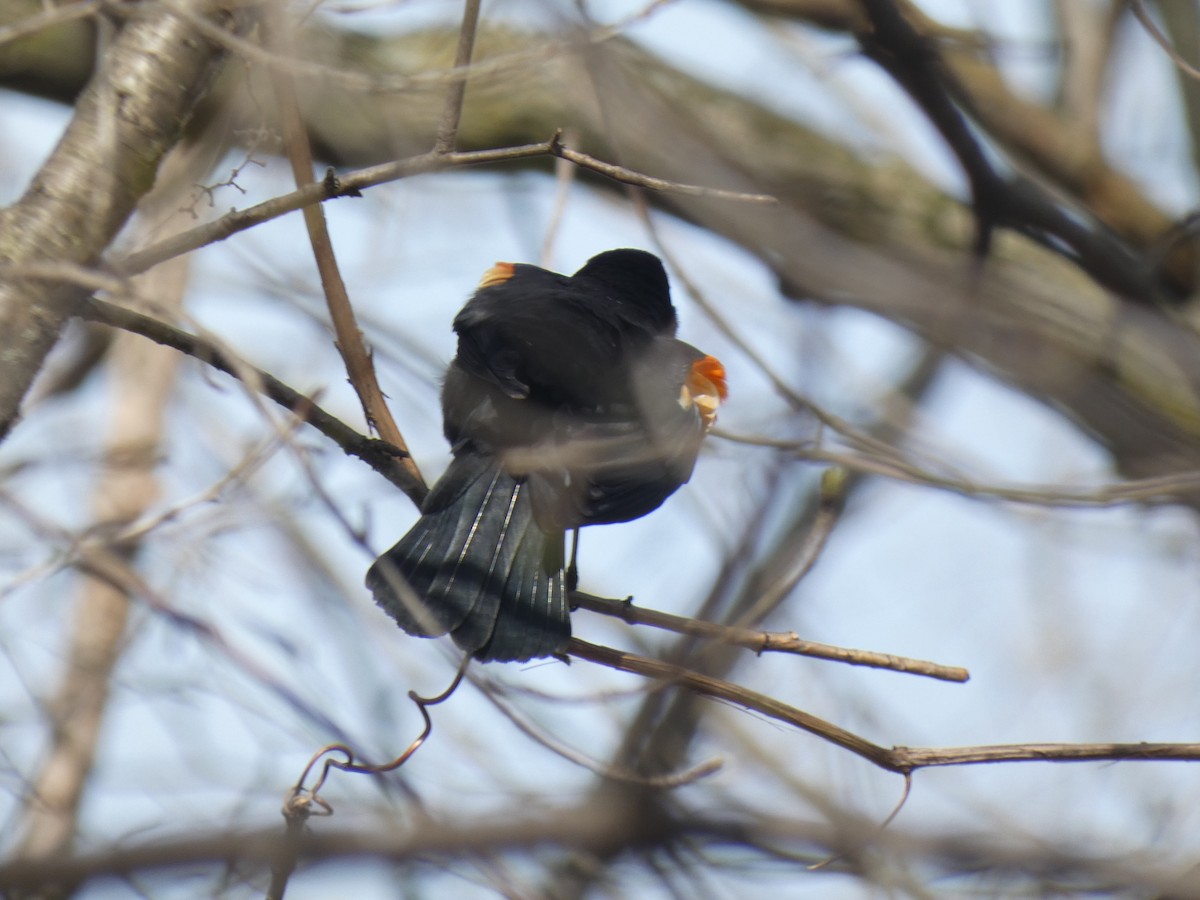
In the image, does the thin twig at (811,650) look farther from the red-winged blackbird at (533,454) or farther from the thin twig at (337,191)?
the thin twig at (337,191)

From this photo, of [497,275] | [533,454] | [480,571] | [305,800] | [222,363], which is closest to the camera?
[305,800]

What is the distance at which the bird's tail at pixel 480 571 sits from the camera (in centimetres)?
239

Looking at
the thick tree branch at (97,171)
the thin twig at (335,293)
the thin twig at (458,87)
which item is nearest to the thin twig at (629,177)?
the thin twig at (458,87)

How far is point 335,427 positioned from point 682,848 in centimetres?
125

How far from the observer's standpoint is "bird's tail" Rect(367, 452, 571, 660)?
2.39m

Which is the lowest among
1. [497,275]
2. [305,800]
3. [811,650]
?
[305,800]

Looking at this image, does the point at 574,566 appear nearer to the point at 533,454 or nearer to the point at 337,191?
the point at 533,454

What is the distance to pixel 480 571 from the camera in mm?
2562

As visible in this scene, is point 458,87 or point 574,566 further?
point 574,566

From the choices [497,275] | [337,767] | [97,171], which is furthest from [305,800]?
[497,275]

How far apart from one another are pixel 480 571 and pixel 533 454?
316mm

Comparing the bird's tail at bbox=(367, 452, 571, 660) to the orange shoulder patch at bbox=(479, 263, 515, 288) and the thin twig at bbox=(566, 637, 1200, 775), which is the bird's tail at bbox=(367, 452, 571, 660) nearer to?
the thin twig at bbox=(566, 637, 1200, 775)

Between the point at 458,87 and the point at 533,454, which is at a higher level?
the point at 458,87

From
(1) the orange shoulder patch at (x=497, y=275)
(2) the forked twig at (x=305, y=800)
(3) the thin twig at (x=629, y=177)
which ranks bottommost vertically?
(2) the forked twig at (x=305, y=800)
